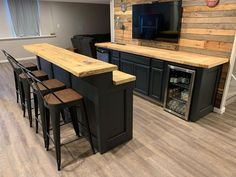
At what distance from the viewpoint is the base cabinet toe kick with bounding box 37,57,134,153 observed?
2000 millimetres

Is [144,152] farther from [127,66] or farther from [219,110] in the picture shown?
[127,66]

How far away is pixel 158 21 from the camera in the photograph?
369cm

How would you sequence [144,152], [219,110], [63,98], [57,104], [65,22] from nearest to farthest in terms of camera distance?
[57,104], [63,98], [144,152], [219,110], [65,22]

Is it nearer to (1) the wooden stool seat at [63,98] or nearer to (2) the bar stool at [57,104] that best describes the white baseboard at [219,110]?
(2) the bar stool at [57,104]

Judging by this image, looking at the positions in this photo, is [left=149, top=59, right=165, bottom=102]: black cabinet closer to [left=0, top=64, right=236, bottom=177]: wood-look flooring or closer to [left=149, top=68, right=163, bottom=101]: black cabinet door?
[left=149, top=68, right=163, bottom=101]: black cabinet door

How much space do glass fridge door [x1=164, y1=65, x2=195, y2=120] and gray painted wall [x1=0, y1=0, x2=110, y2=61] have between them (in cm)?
599

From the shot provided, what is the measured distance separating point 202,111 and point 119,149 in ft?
5.04

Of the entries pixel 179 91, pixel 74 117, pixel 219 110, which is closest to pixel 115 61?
pixel 179 91

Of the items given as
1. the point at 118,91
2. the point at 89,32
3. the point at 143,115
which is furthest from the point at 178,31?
the point at 89,32

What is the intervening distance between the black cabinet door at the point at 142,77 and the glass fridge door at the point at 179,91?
501 mm

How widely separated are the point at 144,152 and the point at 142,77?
169 cm

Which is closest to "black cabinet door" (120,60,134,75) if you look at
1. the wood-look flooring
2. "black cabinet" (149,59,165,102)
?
"black cabinet" (149,59,165,102)

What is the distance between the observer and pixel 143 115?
3.17 m

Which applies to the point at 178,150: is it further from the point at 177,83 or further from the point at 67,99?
the point at 67,99
